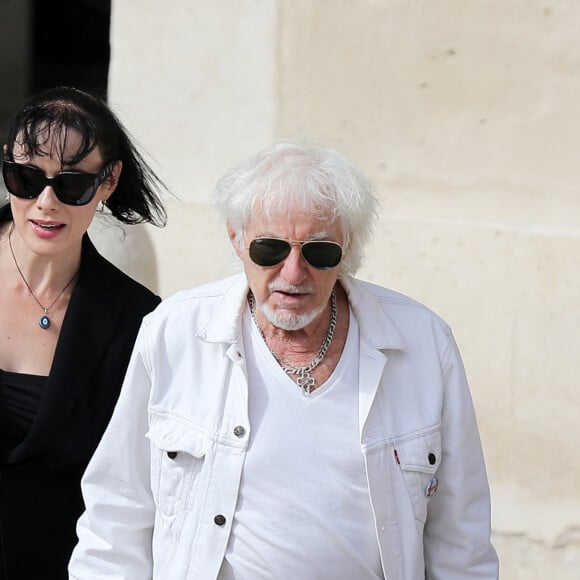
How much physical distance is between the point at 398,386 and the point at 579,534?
2.02 metres

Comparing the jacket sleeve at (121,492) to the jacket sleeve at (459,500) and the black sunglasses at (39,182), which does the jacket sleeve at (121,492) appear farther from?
the jacket sleeve at (459,500)

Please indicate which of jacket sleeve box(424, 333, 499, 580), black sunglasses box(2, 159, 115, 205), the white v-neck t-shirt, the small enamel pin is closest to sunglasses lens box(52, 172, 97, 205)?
black sunglasses box(2, 159, 115, 205)

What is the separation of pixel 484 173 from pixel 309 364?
2.08 meters

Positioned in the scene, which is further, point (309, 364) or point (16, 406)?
point (16, 406)

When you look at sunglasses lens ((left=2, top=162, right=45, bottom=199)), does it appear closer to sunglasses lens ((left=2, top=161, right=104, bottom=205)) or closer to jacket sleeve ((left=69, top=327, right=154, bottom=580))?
sunglasses lens ((left=2, top=161, right=104, bottom=205))

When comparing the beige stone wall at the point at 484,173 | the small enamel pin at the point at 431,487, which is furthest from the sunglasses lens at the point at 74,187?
the beige stone wall at the point at 484,173

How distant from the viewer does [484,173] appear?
4.58 metres

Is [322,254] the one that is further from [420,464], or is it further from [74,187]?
[74,187]

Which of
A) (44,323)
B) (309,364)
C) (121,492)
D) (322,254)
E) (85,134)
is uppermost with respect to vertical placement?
(85,134)

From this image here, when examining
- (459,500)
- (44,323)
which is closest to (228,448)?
(459,500)

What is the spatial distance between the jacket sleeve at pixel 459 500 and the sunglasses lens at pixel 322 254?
362 mm

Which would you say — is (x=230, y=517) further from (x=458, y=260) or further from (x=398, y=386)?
A: (x=458, y=260)

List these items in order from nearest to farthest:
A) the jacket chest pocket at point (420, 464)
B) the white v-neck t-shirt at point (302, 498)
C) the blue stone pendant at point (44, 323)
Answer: the white v-neck t-shirt at point (302, 498) → the jacket chest pocket at point (420, 464) → the blue stone pendant at point (44, 323)

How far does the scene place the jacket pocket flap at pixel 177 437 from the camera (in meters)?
2.65
